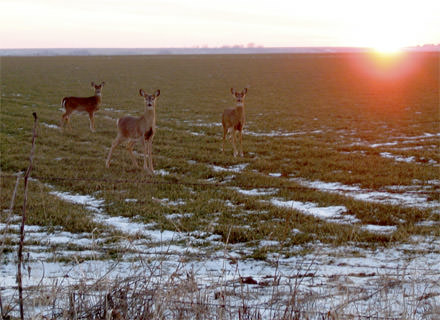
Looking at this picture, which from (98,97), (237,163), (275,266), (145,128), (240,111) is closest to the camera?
(275,266)

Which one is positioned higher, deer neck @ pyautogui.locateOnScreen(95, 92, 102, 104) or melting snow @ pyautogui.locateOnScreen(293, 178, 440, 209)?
deer neck @ pyautogui.locateOnScreen(95, 92, 102, 104)

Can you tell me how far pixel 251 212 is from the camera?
359 inches

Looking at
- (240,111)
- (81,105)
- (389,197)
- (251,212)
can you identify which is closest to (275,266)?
(251,212)

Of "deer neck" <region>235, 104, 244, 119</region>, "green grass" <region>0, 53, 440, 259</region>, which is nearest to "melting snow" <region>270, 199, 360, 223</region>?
"green grass" <region>0, 53, 440, 259</region>

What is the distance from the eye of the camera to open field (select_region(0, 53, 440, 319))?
4.96 metres

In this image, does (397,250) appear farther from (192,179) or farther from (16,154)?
(16,154)

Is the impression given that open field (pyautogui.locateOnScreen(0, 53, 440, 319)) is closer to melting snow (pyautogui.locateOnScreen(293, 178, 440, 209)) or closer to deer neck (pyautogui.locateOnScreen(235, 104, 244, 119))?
melting snow (pyautogui.locateOnScreen(293, 178, 440, 209))

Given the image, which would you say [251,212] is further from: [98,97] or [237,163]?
[98,97]

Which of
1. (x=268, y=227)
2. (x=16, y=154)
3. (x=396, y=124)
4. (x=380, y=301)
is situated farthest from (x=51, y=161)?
(x=396, y=124)

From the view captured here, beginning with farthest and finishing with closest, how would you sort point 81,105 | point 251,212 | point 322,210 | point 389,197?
point 81,105
point 389,197
point 322,210
point 251,212

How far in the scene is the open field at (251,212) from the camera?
4.96m

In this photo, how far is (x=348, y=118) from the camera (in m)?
24.2

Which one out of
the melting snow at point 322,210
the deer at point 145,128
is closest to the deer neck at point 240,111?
the deer at point 145,128

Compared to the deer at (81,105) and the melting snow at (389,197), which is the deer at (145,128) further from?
the deer at (81,105)
